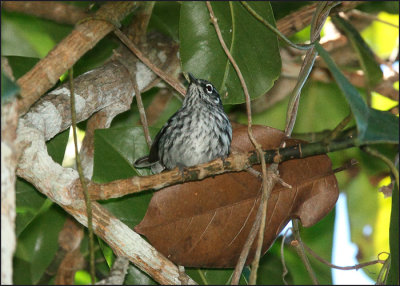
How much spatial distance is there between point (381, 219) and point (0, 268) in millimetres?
3923

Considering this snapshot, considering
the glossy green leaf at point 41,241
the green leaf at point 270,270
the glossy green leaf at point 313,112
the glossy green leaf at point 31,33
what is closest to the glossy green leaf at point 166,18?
the glossy green leaf at point 31,33

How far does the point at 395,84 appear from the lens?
6.32 metres

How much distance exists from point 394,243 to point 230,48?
1.54 meters

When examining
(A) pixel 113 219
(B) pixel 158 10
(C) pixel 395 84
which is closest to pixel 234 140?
(A) pixel 113 219

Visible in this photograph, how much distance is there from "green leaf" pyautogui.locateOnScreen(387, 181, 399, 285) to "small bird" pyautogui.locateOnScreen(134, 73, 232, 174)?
1.36 meters

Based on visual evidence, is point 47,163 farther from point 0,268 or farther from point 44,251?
point 44,251

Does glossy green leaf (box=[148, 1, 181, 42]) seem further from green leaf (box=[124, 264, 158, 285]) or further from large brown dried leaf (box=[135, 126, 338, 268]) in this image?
green leaf (box=[124, 264, 158, 285])

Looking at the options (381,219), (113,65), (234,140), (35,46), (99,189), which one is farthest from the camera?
(381,219)

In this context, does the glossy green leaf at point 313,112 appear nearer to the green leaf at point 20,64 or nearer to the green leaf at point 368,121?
the green leaf at point 20,64

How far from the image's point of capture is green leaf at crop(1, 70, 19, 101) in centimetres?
254

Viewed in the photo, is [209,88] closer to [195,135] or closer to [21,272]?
[195,135]

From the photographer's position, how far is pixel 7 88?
100 inches

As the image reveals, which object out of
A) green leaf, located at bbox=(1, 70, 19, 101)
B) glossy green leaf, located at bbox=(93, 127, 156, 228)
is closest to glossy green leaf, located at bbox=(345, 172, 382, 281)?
glossy green leaf, located at bbox=(93, 127, 156, 228)

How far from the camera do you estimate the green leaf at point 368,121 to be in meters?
2.80
